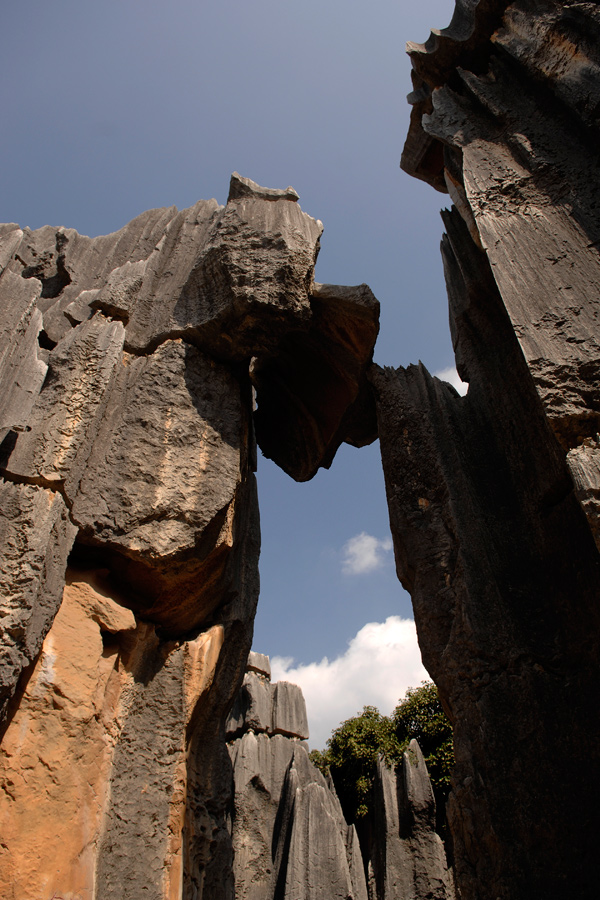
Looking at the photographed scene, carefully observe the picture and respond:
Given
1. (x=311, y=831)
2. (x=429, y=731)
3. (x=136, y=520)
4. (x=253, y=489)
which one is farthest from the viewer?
(x=429, y=731)

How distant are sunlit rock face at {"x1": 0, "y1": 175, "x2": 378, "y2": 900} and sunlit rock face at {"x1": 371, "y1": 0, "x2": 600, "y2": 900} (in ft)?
6.05

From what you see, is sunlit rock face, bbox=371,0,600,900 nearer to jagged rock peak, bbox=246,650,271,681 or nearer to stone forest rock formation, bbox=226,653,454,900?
stone forest rock formation, bbox=226,653,454,900

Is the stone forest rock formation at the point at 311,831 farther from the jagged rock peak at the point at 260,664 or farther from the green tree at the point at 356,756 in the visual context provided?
the green tree at the point at 356,756

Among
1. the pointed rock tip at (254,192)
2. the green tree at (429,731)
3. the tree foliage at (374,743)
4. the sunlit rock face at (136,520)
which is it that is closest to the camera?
the sunlit rock face at (136,520)

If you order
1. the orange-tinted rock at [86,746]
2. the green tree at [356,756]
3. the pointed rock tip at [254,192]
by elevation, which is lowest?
the orange-tinted rock at [86,746]

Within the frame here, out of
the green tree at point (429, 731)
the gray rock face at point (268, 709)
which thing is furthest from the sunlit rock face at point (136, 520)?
the green tree at point (429, 731)

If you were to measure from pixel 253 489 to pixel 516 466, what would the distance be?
3592 millimetres

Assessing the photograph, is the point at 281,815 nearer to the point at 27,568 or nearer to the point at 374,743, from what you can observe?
the point at 374,743

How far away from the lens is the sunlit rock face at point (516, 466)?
4492mm

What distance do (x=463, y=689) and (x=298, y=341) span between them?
205 inches

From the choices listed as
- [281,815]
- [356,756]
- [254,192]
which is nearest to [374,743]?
[356,756]

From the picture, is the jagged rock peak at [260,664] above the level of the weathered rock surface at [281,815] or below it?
above

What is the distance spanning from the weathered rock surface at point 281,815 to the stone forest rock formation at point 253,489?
830cm

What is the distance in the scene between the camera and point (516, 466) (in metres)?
6.56
